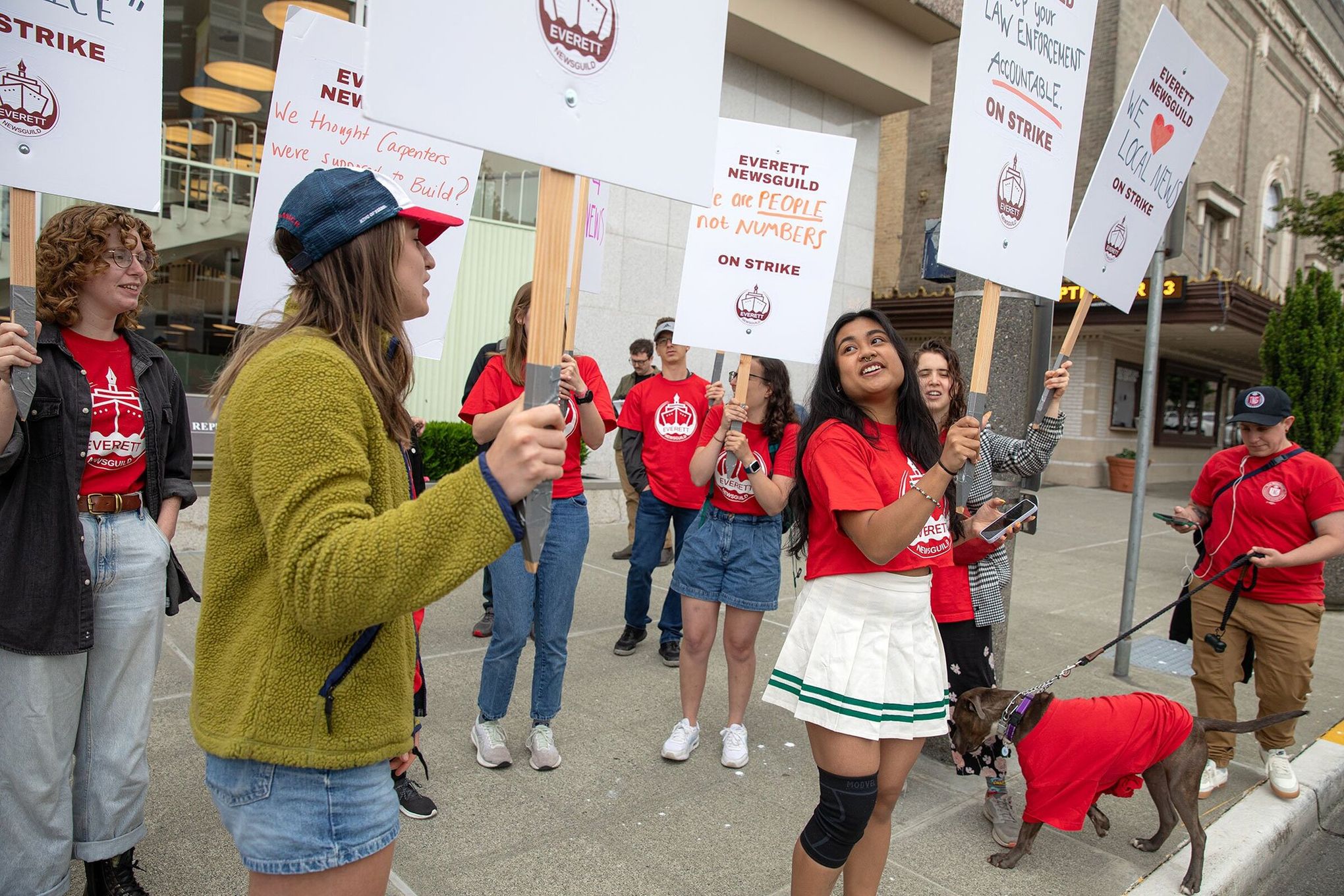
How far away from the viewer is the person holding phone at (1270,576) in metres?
3.95

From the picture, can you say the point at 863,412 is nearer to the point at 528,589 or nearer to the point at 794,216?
the point at 528,589

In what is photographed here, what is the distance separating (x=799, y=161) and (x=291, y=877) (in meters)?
3.63

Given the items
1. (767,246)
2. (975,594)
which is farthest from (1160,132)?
(975,594)

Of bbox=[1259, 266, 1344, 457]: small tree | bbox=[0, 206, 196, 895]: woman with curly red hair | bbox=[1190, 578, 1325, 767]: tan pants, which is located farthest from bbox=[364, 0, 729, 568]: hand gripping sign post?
bbox=[1259, 266, 1344, 457]: small tree

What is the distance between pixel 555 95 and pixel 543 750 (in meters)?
2.95

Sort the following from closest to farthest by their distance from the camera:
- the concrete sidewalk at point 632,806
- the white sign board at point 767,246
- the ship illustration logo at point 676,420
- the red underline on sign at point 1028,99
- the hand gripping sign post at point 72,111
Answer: the hand gripping sign post at point 72,111 → the red underline on sign at point 1028,99 → the concrete sidewalk at point 632,806 → the white sign board at point 767,246 → the ship illustration logo at point 676,420

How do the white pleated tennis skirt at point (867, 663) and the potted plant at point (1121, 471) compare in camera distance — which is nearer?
the white pleated tennis skirt at point (867, 663)

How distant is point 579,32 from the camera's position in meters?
1.59

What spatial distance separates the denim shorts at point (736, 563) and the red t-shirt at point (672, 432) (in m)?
1.06

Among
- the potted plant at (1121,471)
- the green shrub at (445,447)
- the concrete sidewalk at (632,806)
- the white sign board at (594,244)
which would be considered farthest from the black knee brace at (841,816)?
the potted plant at (1121,471)

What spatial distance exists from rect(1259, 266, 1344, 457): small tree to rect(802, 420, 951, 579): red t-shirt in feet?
27.4

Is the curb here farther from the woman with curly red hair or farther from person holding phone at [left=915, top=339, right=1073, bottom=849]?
the woman with curly red hair

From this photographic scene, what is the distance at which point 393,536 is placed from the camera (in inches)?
50.4

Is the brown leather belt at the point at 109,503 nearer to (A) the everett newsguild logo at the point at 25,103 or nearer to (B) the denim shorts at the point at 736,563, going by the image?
(A) the everett newsguild logo at the point at 25,103
